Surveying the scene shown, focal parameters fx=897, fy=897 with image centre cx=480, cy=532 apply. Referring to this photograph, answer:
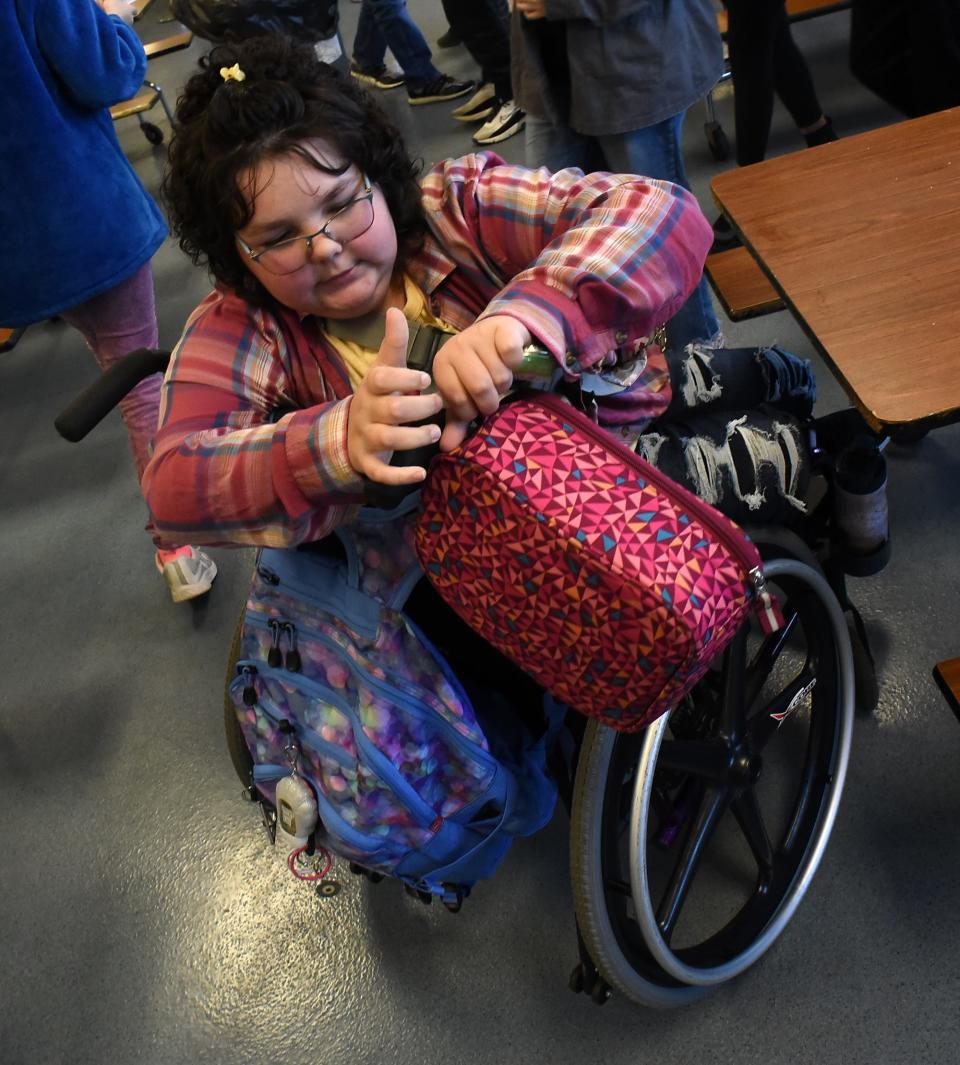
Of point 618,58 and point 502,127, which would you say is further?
point 502,127

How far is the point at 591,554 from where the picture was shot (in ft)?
2.33

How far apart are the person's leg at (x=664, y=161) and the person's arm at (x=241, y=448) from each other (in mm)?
931

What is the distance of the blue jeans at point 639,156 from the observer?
5.37 feet

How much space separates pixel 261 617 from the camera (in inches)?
40.3

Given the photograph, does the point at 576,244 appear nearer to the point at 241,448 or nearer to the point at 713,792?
the point at 241,448

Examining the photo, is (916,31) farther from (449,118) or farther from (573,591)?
(449,118)

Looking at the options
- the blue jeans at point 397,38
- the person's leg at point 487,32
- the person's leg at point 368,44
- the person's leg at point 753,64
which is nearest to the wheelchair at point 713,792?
the person's leg at point 753,64

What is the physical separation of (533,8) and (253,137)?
3.04ft

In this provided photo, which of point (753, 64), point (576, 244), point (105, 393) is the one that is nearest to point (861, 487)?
point (576, 244)

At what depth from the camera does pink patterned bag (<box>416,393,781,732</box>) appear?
2.33ft

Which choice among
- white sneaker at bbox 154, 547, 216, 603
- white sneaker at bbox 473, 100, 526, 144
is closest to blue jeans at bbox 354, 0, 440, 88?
white sneaker at bbox 473, 100, 526, 144

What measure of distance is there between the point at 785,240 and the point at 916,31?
3.01ft

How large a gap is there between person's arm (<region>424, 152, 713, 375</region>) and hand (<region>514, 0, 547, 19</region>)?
2.34 feet

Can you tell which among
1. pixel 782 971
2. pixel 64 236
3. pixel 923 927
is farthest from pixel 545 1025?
pixel 64 236
